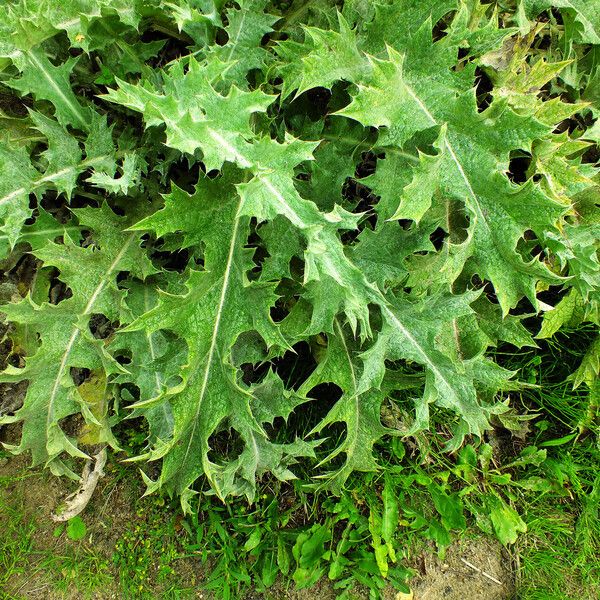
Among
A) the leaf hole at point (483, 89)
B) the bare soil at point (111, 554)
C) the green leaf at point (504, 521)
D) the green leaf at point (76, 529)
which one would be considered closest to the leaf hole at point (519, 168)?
the leaf hole at point (483, 89)

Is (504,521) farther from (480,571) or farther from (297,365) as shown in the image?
(297,365)

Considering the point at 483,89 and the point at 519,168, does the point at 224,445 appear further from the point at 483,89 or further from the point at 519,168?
the point at 483,89

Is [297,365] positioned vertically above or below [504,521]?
above

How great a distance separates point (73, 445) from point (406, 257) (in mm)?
1561

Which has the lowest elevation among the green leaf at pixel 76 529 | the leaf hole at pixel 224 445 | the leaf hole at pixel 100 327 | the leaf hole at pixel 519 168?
the green leaf at pixel 76 529

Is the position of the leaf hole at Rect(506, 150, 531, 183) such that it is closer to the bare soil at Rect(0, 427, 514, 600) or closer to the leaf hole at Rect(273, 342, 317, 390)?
the leaf hole at Rect(273, 342, 317, 390)

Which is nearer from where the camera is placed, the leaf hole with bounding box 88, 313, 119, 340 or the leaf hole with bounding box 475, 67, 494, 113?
the leaf hole with bounding box 475, 67, 494, 113

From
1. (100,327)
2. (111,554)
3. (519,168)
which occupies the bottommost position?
(111,554)

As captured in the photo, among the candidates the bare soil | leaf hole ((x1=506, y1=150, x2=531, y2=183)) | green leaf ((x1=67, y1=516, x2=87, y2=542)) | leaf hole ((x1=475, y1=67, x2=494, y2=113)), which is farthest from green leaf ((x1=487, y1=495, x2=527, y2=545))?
green leaf ((x1=67, y1=516, x2=87, y2=542))

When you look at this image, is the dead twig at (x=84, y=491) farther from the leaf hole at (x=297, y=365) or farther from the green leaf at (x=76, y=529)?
the leaf hole at (x=297, y=365)

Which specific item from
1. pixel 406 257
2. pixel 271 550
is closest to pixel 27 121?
pixel 406 257

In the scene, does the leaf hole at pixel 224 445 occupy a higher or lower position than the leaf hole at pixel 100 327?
lower

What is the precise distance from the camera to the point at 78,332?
93.7 inches

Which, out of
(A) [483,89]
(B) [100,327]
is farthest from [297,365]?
(A) [483,89]
